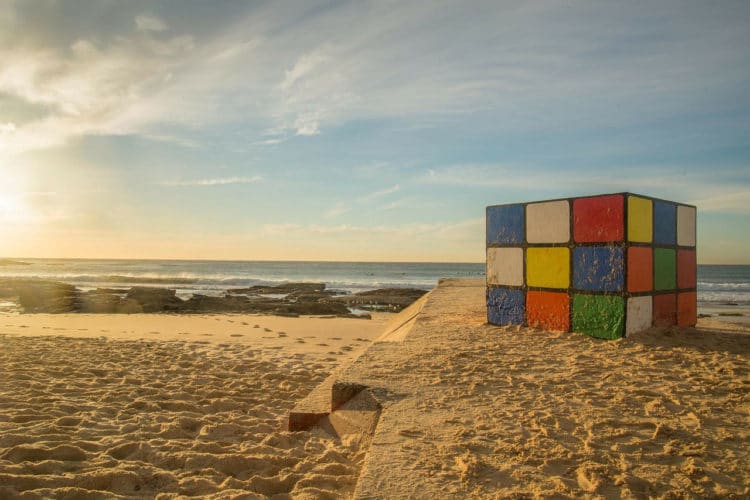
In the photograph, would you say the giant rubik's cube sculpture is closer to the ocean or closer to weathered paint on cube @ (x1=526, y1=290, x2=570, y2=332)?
weathered paint on cube @ (x1=526, y1=290, x2=570, y2=332)

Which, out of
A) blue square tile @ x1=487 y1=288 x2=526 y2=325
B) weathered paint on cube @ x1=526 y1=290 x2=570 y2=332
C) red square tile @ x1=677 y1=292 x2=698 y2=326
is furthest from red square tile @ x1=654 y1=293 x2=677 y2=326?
blue square tile @ x1=487 y1=288 x2=526 y2=325

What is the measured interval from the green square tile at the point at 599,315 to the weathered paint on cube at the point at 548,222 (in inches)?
29.1

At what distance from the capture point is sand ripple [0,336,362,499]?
2.44 metres

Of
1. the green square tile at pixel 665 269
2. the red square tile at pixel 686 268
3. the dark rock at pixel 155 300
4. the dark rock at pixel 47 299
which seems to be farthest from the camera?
the dark rock at pixel 155 300

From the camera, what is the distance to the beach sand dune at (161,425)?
2.45 m

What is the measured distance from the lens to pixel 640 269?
5289 mm

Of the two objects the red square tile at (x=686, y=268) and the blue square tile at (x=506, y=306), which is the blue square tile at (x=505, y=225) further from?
the red square tile at (x=686, y=268)

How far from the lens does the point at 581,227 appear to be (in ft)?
17.9

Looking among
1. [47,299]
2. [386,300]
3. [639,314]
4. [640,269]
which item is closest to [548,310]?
[639,314]

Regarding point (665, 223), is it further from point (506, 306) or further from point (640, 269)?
point (506, 306)

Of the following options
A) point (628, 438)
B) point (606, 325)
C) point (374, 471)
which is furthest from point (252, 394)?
point (606, 325)

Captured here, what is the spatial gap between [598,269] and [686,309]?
181 cm

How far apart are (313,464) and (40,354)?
523 cm

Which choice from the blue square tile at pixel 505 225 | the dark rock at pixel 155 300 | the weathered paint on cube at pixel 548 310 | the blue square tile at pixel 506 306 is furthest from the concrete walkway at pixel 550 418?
the dark rock at pixel 155 300
